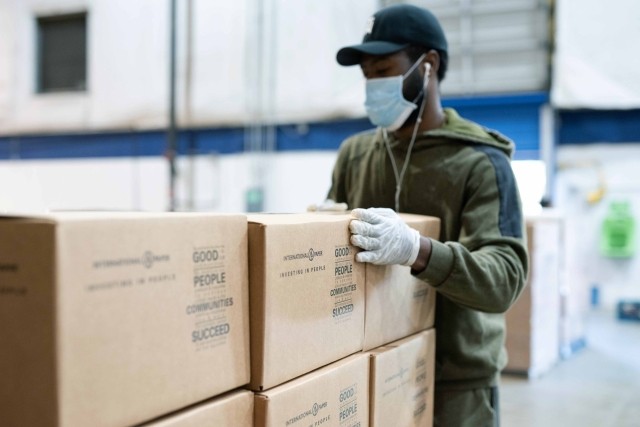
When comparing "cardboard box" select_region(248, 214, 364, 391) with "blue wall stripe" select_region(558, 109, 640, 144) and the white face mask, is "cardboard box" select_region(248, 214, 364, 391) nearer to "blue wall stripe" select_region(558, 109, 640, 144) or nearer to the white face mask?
the white face mask

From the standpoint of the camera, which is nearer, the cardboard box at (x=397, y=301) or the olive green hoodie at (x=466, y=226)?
the cardboard box at (x=397, y=301)

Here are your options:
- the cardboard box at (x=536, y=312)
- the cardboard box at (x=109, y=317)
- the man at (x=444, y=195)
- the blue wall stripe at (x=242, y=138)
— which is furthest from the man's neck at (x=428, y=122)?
the blue wall stripe at (x=242, y=138)

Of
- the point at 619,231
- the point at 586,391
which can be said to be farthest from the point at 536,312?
the point at 619,231

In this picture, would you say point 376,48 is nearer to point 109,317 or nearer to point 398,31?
point 398,31

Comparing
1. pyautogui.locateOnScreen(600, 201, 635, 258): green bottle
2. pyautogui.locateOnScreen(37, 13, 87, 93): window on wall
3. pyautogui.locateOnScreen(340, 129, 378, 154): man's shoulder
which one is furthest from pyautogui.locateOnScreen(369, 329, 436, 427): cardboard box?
pyautogui.locateOnScreen(37, 13, 87, 93): window on wall

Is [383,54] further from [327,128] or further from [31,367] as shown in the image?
[327,128]

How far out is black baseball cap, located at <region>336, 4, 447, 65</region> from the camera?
1562 millimetres

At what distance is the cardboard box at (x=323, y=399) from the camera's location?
2.93ft

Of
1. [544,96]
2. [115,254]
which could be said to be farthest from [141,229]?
[544,96]

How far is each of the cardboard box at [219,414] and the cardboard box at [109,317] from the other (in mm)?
Answer: 12

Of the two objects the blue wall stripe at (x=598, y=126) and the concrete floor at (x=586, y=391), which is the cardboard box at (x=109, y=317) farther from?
the blue wall stripe at (x=598, y=126)

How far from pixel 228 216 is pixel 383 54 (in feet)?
2.85

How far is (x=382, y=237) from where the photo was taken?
44.3 inches

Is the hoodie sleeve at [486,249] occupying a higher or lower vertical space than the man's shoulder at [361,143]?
lower
